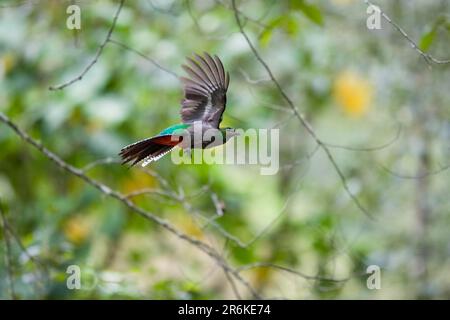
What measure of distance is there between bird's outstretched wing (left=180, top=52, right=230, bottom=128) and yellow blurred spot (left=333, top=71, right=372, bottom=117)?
303 cm

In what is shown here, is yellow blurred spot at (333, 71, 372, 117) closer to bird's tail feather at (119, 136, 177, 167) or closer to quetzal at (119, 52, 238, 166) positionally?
quetzal at (119, 52, 238, 166)

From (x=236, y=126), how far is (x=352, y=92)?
111cm

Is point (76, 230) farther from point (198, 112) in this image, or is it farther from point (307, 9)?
point (198, 112)

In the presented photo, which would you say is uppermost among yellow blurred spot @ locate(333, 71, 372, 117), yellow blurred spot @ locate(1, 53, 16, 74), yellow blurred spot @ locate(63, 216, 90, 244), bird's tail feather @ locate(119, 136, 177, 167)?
yellow blurred spot @ locate(1, 53, 16, 74)

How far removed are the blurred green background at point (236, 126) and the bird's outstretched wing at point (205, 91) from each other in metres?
1.59

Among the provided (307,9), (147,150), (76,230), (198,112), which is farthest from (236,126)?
(147,150)

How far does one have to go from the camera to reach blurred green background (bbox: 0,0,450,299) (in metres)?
4.28

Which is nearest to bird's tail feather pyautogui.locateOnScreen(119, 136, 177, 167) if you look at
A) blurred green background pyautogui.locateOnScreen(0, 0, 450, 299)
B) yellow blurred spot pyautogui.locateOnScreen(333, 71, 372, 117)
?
blurred green background pyautogui.locateOnScreen(0, 0, 450, 299)

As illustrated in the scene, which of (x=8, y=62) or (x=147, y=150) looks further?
(x=8, y=62)

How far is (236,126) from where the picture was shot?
443 centimetres

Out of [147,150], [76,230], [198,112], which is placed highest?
[198,112]
